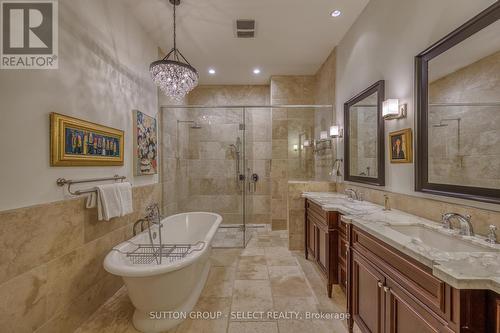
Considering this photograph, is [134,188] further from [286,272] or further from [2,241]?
[286,272]

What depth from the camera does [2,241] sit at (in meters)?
1.29

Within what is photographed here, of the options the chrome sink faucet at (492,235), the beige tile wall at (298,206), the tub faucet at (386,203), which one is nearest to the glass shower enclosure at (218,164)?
the beige tile wall at (298,206)

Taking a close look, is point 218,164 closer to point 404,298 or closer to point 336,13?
point 336,13

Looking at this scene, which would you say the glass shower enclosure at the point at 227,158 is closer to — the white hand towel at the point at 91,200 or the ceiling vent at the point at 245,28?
the ceiling vent at the point at 245,28

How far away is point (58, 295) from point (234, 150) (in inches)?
125

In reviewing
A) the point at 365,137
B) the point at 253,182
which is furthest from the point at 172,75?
the point at 253,182

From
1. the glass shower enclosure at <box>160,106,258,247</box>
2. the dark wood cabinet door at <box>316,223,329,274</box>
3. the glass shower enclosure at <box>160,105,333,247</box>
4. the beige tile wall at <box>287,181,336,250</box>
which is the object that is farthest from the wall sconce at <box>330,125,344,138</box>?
the glass shower enclosure at <box>160,106,258,247</box>

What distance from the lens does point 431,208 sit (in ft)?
5.32

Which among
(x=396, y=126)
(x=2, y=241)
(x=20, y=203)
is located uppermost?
(x=396, y=126)

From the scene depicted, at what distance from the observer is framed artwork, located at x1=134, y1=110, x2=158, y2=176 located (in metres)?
2.74

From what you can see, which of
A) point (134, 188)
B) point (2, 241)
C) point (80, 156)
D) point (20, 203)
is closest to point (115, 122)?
point (80, 156)

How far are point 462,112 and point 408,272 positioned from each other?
1.06m

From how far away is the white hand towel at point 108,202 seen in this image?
6.40 feet

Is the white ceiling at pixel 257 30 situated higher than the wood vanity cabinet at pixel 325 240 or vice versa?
the white ceiling at pixel 257 30
